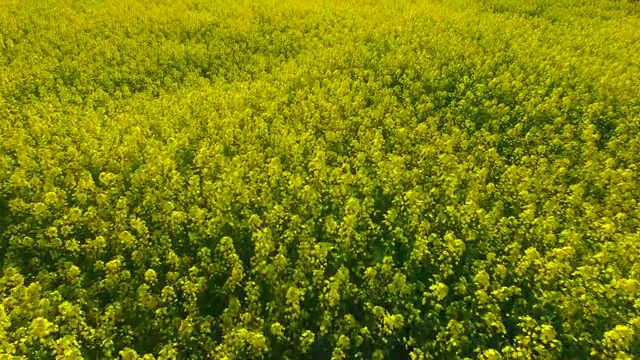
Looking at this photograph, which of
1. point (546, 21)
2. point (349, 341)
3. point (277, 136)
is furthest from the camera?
point (546, 21)

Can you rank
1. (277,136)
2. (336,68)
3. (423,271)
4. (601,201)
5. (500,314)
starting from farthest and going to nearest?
1. (336,68)
2. (277,136)
3. (601,201)
4. (423,271)
5. (500,314)

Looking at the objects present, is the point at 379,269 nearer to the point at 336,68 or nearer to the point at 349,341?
the point at 349,341

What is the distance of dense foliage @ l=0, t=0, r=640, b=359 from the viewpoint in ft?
17.5

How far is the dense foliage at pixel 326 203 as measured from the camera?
5340 millimetres

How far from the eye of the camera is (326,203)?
711 cm

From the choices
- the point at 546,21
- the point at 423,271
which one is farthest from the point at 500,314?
the point at 546,21

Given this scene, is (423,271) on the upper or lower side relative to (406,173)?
lower

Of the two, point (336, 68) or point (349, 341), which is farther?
point (336, 68)

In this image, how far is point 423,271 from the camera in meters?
6.17

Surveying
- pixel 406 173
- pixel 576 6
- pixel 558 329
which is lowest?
pixel 558 329

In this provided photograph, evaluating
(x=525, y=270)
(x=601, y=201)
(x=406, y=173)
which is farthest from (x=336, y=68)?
(x=525, y=270)

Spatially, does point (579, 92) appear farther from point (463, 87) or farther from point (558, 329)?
point (558, 329)

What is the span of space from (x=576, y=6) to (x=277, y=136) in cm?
1422

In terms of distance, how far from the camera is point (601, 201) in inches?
289
